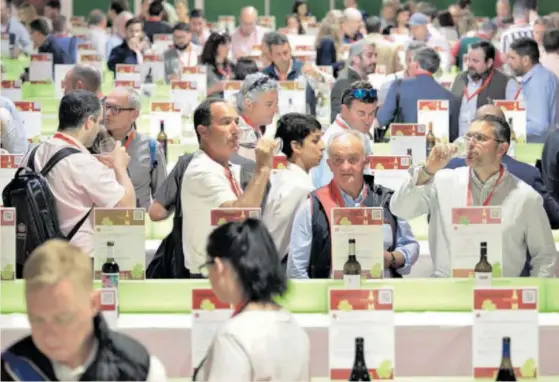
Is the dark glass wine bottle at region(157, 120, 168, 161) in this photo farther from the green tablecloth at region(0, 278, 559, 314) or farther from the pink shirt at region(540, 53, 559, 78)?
the green tablecloth at region(0, 278, 559, 314)

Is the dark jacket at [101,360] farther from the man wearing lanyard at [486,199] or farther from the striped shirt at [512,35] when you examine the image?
the striped shirt at [512,35]

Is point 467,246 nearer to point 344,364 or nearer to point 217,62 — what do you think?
point 344,364

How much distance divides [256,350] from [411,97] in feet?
20.6

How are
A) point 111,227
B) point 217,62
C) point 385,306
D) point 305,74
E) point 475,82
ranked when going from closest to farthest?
point 385,306, point 111,227, point 475,82, point 305,74, point 217,62

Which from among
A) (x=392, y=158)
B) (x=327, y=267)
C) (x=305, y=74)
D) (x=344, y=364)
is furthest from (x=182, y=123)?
(x=344, y=364)

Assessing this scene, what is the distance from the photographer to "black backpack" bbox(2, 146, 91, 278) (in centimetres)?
568

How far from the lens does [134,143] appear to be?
7.07m

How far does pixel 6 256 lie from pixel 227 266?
72.4 inches

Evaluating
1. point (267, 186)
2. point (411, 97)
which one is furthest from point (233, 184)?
point (411, 97)

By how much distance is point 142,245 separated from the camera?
17.4 ft

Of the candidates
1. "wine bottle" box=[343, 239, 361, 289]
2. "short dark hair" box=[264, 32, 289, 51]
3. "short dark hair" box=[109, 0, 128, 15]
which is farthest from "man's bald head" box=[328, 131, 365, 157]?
"short dark hair" box=[109, 0, 128, 15]

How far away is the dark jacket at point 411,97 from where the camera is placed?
966 cm

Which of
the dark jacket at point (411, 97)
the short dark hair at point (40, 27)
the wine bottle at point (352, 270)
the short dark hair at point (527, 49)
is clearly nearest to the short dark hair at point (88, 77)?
the dark jacket at point (411, 97)

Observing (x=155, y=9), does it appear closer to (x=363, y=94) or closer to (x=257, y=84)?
(x=363, y=94)
